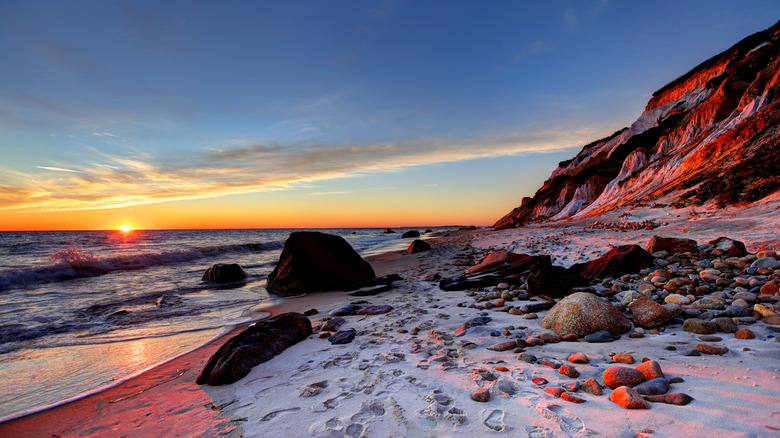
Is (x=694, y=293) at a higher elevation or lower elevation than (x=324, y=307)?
higher

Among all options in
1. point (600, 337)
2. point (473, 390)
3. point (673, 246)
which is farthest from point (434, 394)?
point (673, 246)

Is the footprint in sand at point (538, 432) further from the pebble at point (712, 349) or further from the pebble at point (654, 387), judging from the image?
the pebble at point (712, 349)

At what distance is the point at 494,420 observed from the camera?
2311mm

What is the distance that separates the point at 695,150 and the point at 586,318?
2403 cm

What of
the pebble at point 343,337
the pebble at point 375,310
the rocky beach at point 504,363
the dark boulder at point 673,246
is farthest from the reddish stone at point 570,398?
the dark boulder at point 673,246

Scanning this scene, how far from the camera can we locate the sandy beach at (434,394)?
214 centimetres

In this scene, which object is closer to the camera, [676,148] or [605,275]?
[605,275]

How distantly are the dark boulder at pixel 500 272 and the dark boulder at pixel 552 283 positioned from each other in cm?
95

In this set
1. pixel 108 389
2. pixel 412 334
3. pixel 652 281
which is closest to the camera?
pixel 108 389

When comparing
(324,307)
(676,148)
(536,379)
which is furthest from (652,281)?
(676,148)

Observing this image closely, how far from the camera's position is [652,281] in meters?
5.50

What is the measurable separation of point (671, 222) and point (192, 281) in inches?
700

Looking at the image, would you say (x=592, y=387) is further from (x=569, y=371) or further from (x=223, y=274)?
(x=223, y=274)

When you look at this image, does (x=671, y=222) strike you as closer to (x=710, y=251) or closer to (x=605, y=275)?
(x=710, y=251)
